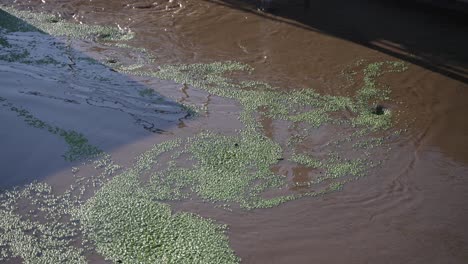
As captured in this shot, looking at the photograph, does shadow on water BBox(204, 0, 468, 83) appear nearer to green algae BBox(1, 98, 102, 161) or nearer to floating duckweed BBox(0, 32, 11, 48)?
floating duckweed BBox(0, 32, 11, 48)

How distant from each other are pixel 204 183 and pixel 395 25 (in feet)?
16.8

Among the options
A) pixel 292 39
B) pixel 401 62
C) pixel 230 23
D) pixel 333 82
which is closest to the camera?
pixel 333 82

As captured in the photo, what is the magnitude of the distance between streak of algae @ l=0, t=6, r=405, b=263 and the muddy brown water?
0.17 metres

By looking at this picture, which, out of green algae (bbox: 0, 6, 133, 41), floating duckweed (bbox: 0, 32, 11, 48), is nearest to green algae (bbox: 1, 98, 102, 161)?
floating duckweed (bbox: 0, 32, 11, 48)

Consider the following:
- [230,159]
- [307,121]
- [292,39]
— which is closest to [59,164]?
[230,159]

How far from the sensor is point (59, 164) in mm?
4957

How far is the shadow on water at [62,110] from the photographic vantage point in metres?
5.09

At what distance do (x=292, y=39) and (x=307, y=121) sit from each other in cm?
256

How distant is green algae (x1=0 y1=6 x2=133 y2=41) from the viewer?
310 inches

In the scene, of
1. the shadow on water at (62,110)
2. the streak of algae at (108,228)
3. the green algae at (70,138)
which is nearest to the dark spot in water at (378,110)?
the shadow on water at (62,110)

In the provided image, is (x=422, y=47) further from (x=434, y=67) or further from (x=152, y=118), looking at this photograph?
(x=152, y=118)

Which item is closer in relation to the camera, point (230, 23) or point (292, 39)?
point (292, 39)

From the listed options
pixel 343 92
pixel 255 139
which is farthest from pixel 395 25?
pixel 255 139

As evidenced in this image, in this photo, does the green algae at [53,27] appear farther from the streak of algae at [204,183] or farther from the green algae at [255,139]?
the streak of algae at [204,183]
